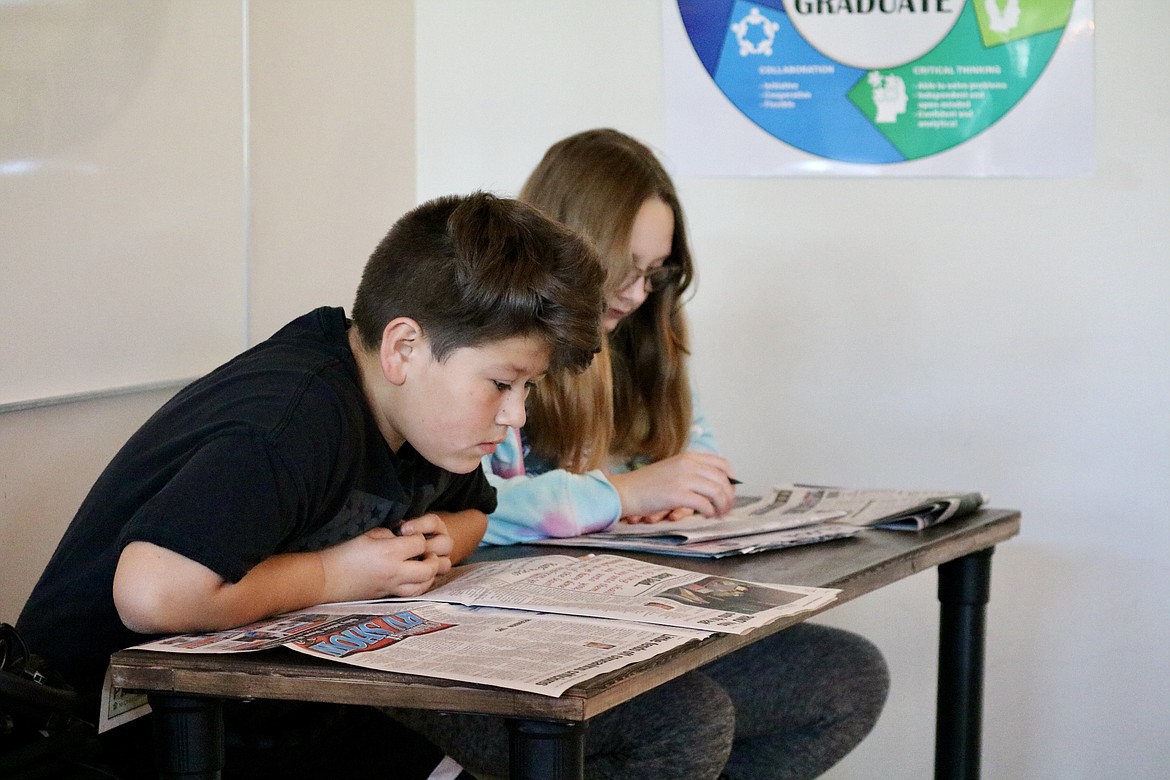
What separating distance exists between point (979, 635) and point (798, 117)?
1.09 m

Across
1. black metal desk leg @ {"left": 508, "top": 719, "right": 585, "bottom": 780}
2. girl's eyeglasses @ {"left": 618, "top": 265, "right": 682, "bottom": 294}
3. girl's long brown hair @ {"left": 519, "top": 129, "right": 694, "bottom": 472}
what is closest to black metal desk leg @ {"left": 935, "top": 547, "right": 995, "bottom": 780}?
girl's long brown hair @ {"left": 519, "top": 129, "right": 694, "bottom": 472}

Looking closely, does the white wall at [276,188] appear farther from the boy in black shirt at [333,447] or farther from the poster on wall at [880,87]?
the poster on wall at [880,87]

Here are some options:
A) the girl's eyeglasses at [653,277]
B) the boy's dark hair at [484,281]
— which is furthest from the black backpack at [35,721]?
the girl's eyeglasses at [653,277]

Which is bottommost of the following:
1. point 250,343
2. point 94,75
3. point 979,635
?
point 979,635

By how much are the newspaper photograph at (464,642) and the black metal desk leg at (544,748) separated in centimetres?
3

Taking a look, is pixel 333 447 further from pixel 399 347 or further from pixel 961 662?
pixel 961 662

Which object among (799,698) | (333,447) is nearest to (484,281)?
(333,447)

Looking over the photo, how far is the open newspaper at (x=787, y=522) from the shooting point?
144 cm

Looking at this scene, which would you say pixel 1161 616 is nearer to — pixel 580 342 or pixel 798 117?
pixel 798 117

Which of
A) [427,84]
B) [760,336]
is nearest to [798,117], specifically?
[760,336]

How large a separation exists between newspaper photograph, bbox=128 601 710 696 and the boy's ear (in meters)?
0.23

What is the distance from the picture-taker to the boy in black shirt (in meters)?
0.98

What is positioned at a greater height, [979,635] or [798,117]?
[798,117]

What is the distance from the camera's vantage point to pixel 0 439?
4.85 ft
